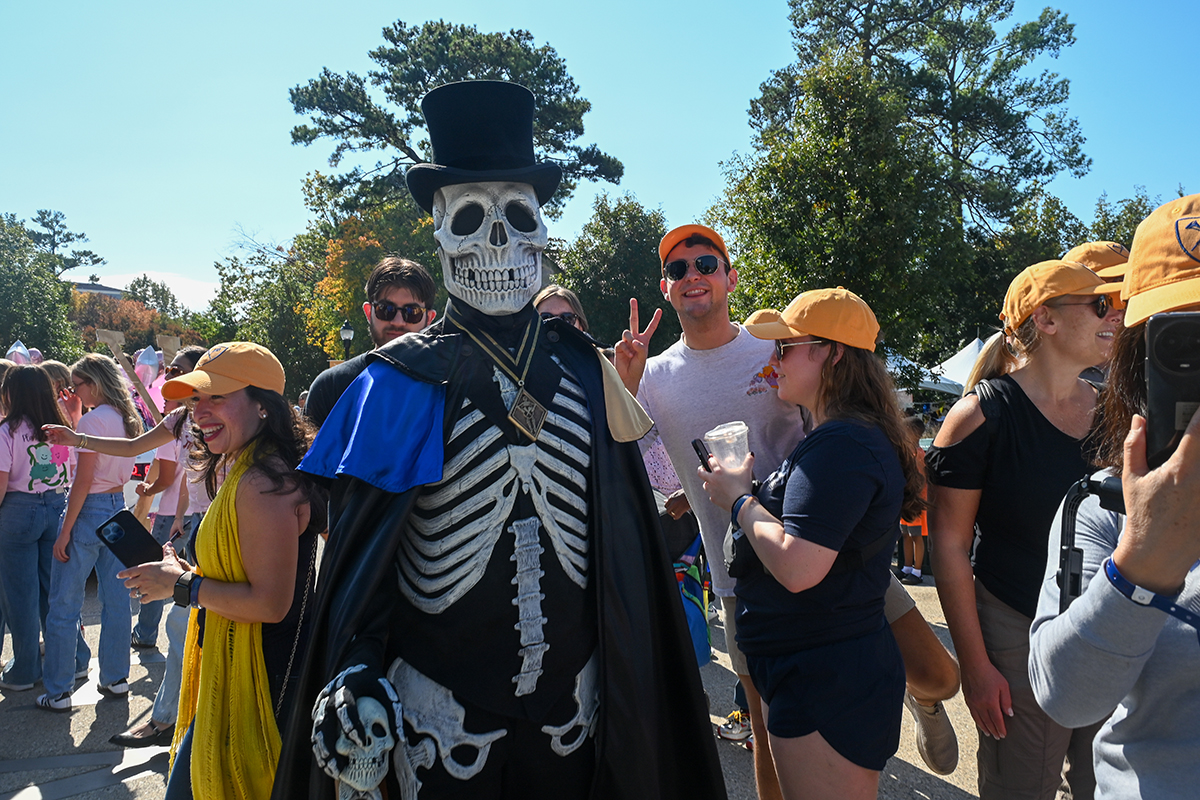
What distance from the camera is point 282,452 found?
269 cm

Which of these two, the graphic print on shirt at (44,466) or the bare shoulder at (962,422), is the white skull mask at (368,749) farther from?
the graphic print on shirt at (44,466)

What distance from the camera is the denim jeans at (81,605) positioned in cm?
470

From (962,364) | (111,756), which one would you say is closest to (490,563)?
(111,756)

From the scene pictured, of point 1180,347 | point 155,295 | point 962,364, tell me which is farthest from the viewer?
point 155,295

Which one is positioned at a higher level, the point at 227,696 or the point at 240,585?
the point at 240,585

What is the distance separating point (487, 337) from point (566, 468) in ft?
1.43

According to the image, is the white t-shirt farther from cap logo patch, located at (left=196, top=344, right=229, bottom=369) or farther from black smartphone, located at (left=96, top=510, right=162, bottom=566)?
black smartphone, located at (left=96, top=510, right=162, bottom=566)

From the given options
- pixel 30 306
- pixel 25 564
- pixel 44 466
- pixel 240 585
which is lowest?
pixel 25 564

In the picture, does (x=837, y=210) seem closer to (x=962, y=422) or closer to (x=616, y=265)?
(x=962, y=422)

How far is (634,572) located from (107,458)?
14.4 feet

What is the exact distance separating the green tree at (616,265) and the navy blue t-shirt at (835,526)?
1980 cm

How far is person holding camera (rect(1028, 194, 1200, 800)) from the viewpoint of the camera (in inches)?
41.8

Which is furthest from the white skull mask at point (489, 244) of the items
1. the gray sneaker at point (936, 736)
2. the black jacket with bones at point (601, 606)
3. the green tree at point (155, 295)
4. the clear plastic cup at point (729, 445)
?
the green tree at point (155, 295)

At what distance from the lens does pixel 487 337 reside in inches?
83.6
